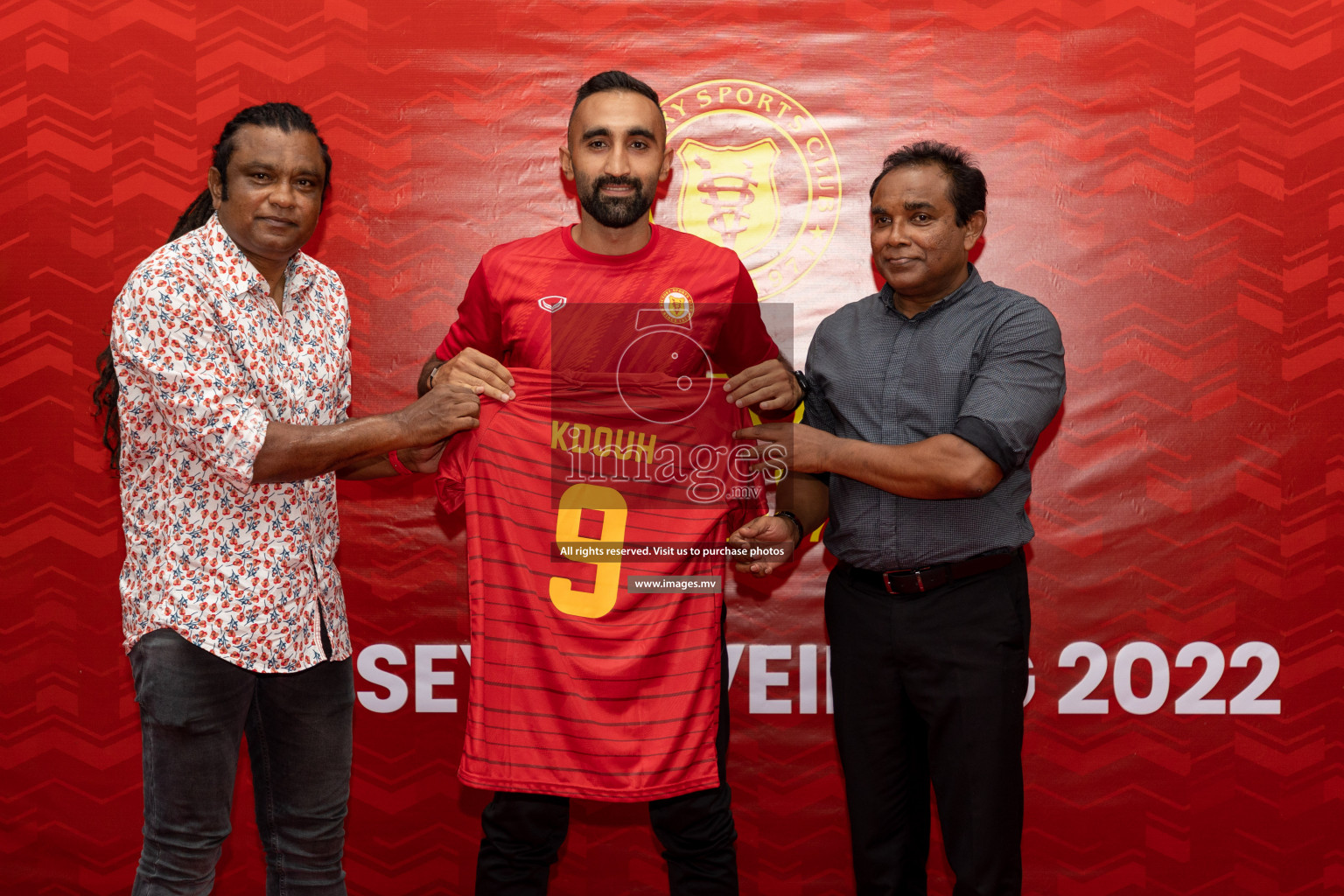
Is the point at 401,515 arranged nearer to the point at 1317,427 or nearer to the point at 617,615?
the point at 617,615

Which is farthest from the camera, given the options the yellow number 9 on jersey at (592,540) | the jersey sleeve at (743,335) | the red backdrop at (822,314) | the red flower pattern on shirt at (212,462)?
the red backdrop at (822,314)

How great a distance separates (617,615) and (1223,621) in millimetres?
1957

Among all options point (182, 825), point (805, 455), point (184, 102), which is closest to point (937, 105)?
point (805, 455)

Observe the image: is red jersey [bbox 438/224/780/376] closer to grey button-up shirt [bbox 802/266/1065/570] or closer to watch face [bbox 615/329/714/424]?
watch face [bbox 615/329/714/424]

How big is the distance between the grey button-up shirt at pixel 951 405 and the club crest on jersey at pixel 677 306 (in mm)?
390

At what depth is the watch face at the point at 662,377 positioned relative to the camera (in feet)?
6.24

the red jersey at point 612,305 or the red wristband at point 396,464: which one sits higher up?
the red jersey at point 612,305

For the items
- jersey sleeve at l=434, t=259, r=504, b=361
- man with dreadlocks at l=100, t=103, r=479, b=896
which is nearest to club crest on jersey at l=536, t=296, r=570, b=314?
jersey sleeve at l=434, t=259, r=504, b=361

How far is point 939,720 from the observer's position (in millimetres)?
1926

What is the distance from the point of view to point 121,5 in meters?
2.69

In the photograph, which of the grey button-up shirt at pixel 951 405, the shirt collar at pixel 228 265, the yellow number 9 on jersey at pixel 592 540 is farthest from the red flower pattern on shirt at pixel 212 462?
the grey button-up shirt at pixel 951 405

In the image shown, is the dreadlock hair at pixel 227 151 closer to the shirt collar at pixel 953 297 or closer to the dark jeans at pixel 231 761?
the dark jeans at pixel 231 761

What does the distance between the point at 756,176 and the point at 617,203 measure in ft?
3.03

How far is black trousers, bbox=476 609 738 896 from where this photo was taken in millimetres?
1889
